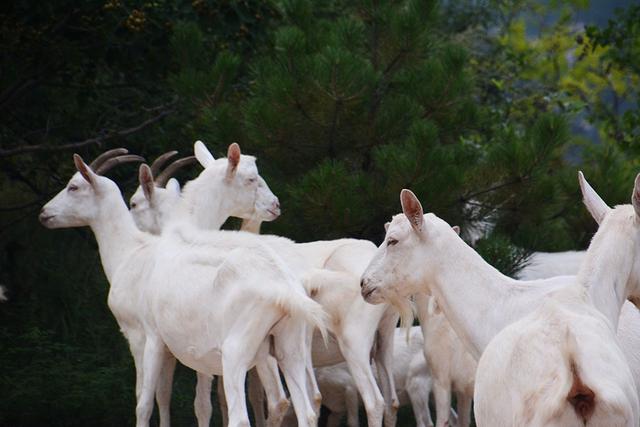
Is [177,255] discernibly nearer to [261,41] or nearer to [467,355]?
[467,355]

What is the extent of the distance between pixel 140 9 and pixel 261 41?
1.30 m

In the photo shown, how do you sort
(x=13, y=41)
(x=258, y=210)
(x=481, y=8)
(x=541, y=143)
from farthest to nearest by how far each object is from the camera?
(x=481, y=8) → (x=13, y=41) → (x=541, y=143) → (x=258, y=210)

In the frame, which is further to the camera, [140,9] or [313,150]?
[140,9]

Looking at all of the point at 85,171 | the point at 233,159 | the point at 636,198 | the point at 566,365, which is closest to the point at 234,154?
the point at 233,159

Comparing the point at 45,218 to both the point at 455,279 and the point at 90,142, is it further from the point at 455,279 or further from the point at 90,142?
the point at 455,279

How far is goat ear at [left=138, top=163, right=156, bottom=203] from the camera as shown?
10.5 metres

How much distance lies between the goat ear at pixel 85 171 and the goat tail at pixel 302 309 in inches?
120

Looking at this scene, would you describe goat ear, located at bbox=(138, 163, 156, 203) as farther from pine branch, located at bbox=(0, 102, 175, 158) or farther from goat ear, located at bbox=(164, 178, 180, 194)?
pine branch, located at bbox=(0, 102, 175, 158)

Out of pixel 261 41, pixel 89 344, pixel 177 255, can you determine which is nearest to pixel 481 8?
pixel 261 41

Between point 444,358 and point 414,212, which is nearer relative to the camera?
point 414,212

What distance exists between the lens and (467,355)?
9.87m

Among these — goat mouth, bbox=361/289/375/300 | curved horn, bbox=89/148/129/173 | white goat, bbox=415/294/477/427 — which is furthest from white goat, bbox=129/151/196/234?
goat mouth, bbox=361/289/375/300

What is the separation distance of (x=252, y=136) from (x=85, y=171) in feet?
5.11

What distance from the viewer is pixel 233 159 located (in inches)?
394
